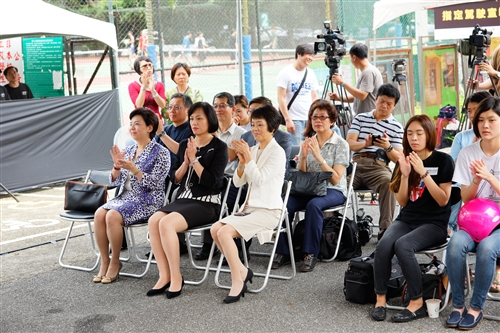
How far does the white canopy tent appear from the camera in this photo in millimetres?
5977

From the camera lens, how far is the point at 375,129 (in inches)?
262

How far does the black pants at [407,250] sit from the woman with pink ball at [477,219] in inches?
8.9

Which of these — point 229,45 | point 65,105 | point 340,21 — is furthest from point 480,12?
point 229,45

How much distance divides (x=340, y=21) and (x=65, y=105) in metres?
6.84

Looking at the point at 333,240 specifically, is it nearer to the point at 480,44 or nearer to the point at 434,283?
the point at 434,283

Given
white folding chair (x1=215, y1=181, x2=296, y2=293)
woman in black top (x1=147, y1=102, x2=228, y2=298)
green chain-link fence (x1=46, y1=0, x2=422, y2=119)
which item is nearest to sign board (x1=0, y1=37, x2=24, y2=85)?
green chain-link fence (x1=46, y1=0, x2=422, y2=119)

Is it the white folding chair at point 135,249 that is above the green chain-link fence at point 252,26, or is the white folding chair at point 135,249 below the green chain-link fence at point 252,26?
below

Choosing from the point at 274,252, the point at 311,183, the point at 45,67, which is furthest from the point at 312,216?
the point at 45,67

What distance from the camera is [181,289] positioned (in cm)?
542

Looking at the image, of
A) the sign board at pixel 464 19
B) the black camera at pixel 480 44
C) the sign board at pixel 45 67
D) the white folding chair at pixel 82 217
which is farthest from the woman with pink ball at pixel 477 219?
the sign board at pixel 45 67

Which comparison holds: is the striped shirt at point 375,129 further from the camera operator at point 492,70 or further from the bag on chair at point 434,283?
the bag on chair at point 434,283

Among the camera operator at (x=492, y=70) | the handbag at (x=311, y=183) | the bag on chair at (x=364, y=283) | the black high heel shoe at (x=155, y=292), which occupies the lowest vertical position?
the black high heel shoe at (x=155, y=292)

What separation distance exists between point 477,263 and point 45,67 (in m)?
8.73

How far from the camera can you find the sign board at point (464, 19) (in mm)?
9938
